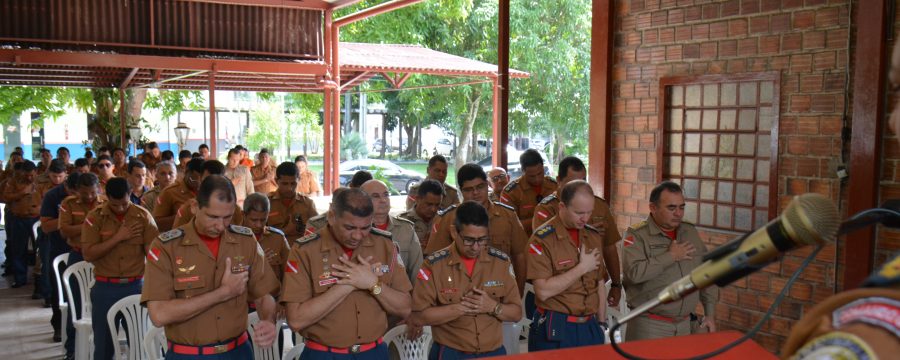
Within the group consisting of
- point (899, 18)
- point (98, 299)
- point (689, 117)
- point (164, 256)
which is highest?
point (899, 18)

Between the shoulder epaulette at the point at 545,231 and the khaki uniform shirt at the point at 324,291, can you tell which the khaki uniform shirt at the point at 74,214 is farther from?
the shoulder epaulette at the point at 545,231

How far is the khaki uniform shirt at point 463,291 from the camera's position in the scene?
4012 millimetres

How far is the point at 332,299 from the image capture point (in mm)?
3619

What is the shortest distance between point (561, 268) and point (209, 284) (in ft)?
6.55

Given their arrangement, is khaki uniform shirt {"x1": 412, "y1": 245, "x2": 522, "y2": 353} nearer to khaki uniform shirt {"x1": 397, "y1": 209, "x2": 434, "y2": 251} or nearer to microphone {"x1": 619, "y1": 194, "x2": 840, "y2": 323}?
khaki uniform shirt {"x1": 397, "y1": 209, "x2": 434, "y2": 251}

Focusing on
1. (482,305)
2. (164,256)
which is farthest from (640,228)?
(164,256)

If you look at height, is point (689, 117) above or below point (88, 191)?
above

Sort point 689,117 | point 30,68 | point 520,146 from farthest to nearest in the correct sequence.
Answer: point 520,146 < point 30,68 < point 689,117

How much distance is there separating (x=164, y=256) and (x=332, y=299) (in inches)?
34.9

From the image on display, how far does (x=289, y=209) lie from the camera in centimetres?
648

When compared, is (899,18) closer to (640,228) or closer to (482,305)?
(640,228)

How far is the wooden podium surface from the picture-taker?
289 centimetres

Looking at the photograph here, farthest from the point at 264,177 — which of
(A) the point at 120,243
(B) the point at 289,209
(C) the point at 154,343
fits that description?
(C) the point at 154,343

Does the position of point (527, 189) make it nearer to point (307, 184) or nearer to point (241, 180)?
point (241, 180)
